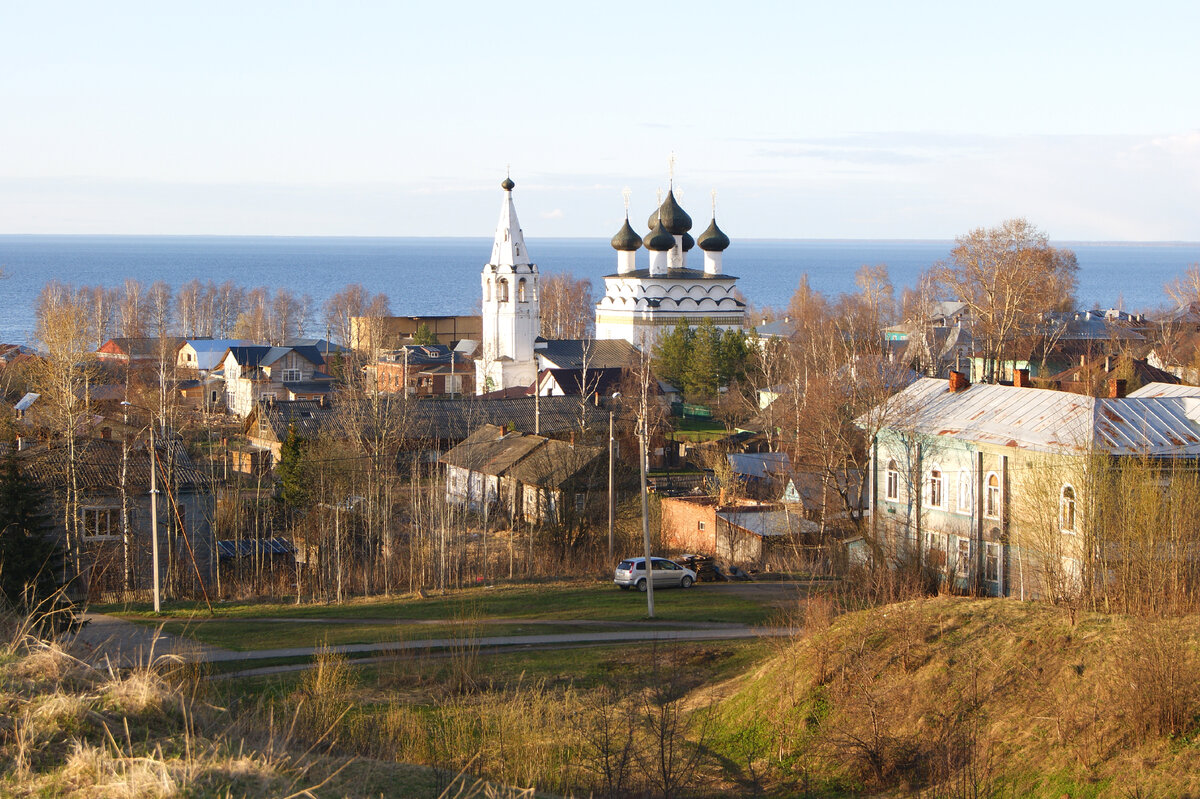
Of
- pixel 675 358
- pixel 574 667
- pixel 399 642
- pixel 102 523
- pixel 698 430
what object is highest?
pixel 675 358

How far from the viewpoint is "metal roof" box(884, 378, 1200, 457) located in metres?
19.8

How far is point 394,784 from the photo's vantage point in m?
7.84

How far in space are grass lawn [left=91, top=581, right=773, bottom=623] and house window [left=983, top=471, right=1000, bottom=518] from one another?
4.50 meters

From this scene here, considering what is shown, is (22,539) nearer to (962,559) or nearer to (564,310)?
(962,559)

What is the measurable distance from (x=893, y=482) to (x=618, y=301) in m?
39.1

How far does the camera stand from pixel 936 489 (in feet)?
74.6

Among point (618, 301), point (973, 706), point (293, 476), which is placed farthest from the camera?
point (618, 301)

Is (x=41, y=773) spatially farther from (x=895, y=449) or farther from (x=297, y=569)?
(x=895, y=449)

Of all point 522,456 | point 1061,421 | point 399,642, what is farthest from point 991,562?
point 522,456

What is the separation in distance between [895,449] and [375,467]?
12.4m

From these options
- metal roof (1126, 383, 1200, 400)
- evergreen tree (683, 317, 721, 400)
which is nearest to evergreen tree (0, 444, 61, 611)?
metal roof (1126, 383, 1200, 400)

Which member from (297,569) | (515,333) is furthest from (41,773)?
(515,333)

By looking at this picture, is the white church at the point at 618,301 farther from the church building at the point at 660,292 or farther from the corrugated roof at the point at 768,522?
the corrugated roof at the point at 768,522

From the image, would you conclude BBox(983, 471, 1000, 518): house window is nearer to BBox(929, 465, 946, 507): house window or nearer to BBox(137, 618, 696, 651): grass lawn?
BBox(929, 465, 946, 507): house window
